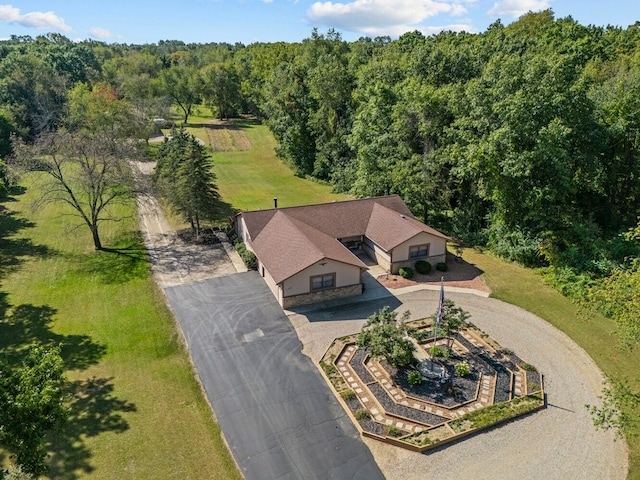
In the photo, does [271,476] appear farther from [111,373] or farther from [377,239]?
[377,239]

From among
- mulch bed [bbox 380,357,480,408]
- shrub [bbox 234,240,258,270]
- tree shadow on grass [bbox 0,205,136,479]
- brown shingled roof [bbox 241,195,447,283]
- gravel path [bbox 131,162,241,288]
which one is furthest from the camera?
shrub [bbox 234,240,258,270]

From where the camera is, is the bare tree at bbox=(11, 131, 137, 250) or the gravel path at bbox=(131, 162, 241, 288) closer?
the bare tree at bbox=(11, 131, 137, 250)

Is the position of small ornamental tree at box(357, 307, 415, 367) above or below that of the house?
below

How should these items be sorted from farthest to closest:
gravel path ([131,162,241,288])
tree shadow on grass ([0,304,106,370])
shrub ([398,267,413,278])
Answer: shrub ([398,267,413,278]), gravel path ([131,162,241,288]), tree shadow on grass ([0,304,106,370])

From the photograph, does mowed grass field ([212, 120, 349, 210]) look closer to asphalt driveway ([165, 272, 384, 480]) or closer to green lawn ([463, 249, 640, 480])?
asphalt driveway ([165, 272, 384, 480])

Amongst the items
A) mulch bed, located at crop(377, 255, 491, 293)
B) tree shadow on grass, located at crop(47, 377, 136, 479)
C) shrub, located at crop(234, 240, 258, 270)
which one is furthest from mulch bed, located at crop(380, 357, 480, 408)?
shrub, located at crop(234, 240, 258, 270)

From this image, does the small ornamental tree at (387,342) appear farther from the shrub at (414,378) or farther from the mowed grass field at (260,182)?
the mowed grass field at (260,182)

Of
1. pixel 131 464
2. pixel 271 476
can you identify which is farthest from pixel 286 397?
pixel 131 464
